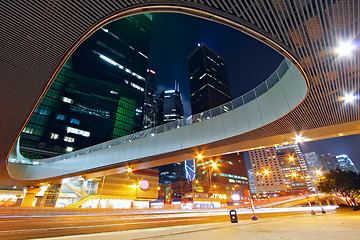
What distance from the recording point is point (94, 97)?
267 feet

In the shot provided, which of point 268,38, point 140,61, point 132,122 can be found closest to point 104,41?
point 140,61

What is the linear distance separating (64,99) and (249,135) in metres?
79.5

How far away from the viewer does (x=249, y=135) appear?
1688 centimetres

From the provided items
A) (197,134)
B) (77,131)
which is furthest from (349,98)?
(77,131)

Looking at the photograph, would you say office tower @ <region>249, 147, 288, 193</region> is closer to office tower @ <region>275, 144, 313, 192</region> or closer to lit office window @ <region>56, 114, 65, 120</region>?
office tower @ <region>275, 144, 313, 192</region>

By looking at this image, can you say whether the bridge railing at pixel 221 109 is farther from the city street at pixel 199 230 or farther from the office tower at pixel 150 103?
the office tower at pixel 150 103

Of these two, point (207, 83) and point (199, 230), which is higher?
point (207, 83)

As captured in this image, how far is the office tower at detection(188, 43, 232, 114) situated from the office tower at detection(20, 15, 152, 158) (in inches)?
2925

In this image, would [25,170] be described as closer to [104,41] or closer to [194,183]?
[194,183]

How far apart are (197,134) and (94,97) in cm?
7733

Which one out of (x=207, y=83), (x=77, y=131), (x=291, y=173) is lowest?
(x=291, y=173)

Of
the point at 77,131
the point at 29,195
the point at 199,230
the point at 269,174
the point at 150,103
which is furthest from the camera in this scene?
the point at 150,103

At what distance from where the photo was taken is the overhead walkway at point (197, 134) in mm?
13281

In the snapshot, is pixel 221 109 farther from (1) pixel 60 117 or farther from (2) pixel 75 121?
(1) pixel 60 117
